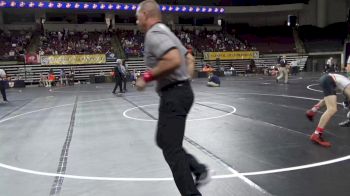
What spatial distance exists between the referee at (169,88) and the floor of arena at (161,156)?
97 centimetres

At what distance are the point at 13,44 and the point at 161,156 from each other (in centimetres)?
3103

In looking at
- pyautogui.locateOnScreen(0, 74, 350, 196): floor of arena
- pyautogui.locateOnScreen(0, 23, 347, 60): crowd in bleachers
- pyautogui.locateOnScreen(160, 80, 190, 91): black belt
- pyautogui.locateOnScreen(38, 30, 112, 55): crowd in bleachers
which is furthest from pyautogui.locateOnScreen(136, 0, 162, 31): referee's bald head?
pyautogui.locateOnScreen(38, 30, 112, 55): crowd in bleachers

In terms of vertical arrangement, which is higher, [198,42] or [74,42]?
[198,42]

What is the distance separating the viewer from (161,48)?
3104 millimetres

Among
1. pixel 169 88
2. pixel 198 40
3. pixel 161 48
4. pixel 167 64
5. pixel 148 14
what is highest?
pixel 198 40

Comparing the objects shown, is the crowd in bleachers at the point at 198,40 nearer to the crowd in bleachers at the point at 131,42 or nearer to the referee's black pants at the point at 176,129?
the crowd in bleachers at the point at 131,42

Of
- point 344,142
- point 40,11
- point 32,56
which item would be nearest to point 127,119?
point 344,142

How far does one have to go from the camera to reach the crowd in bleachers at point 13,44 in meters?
31.5

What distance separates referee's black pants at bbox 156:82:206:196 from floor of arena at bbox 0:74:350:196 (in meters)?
0.89

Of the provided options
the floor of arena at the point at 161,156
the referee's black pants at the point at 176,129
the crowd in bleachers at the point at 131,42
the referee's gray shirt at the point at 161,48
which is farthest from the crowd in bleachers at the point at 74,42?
the referee's black pants at the point at 176,129

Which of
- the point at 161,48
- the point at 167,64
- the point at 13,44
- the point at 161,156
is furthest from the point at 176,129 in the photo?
the point at 13,44

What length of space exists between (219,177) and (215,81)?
1680 cm

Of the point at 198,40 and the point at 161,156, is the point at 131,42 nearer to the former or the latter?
the point at 198,40

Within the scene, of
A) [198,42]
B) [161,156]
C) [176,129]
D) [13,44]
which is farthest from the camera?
[198,42]
